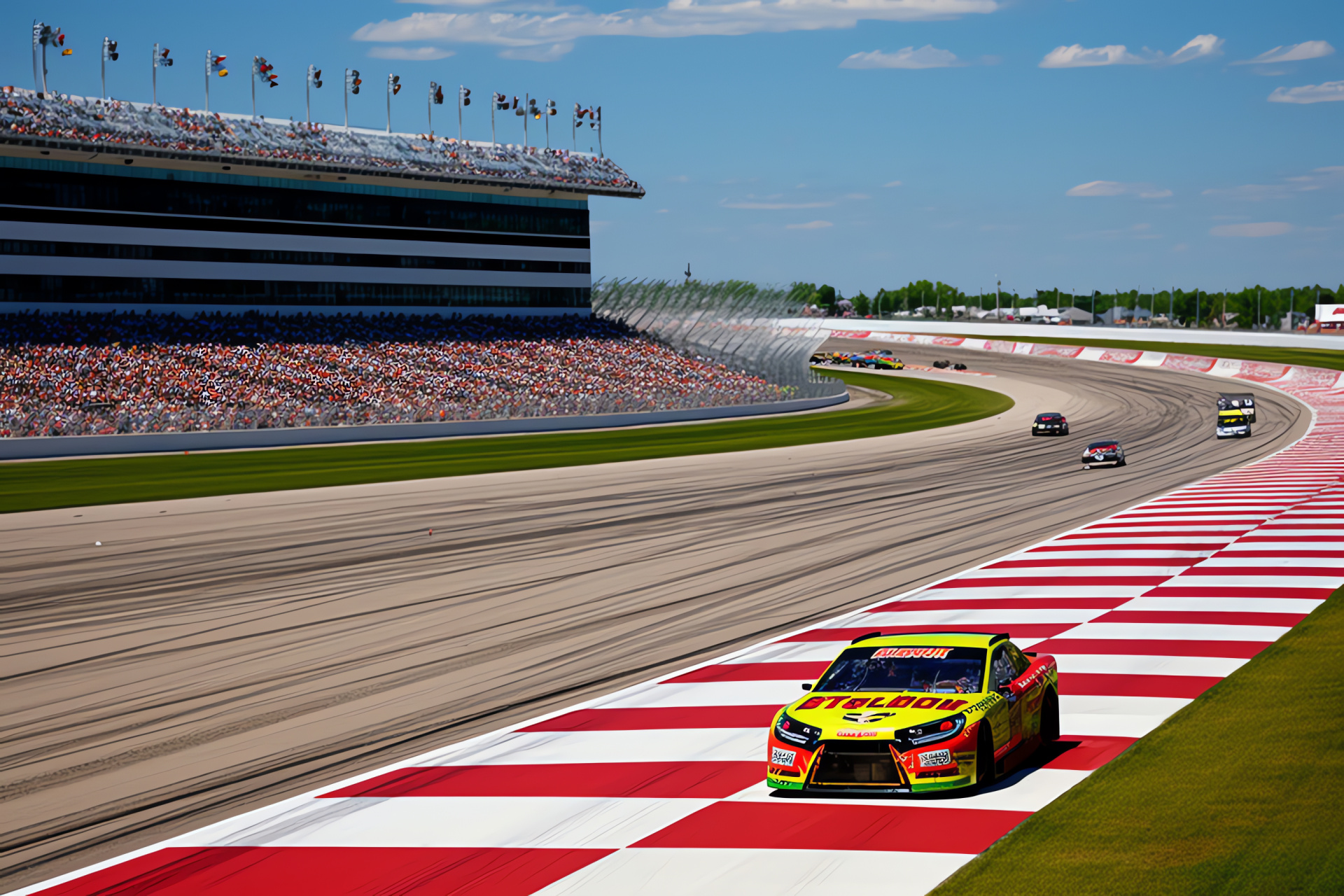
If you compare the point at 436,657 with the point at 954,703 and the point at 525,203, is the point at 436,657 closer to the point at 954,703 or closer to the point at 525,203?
the point at 954,703

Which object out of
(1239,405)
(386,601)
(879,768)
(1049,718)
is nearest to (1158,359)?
(1239,405)

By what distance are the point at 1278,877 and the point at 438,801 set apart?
6354 mm

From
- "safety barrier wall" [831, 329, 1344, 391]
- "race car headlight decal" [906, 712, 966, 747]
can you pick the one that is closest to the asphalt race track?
"race car headlight decal" [906, 712, 966, 747]

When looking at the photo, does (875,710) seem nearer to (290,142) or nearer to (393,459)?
(393,459)

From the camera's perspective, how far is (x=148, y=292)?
6103 cm

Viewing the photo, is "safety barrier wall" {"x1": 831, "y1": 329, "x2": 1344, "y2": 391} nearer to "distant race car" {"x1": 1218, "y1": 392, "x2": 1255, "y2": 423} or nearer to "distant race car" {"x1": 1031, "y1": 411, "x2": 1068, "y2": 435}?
"distant race car" {"x1": 1218, "y1": 392, "x2": 1255, "y2": 423}

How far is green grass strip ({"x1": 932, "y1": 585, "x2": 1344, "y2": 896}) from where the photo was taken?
766cm

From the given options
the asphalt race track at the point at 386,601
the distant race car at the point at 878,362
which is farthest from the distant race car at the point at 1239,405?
the distant race car at the point at 878,362

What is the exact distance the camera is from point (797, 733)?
9.76 meters

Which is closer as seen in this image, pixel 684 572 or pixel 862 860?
pixel 862 860

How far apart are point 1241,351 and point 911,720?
100 metres

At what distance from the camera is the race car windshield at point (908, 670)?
10.2m

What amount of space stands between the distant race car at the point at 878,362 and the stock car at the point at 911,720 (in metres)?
91.9

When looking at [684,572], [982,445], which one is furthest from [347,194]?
[684,572]
